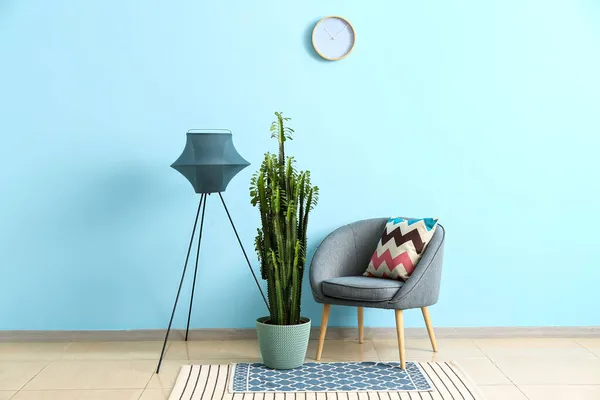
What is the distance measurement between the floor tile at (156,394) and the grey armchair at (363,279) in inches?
35.0

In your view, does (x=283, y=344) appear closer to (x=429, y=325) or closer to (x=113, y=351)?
(x=429, y=325)

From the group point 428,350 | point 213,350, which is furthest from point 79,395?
point 428,350

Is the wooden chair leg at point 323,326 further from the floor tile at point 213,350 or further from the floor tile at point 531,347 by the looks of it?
the floor tile at point 531,347

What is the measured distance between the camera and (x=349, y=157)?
4.30 metres

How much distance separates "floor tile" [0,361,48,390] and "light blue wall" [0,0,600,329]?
510mm

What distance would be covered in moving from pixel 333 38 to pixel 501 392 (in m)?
2.19

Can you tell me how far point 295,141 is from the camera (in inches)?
168

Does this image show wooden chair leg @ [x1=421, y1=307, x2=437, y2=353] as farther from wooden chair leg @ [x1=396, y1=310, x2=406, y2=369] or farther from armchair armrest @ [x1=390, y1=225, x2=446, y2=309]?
wooden chair leg @ [x1=396, y1=310, x2=406, y2=369]

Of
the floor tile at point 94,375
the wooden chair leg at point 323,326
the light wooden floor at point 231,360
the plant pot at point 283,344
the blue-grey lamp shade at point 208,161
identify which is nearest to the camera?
the light wooden floor at point 231,360

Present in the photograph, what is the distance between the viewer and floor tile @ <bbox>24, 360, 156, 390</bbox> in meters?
3.43

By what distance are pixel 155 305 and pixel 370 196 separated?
57.5 inches

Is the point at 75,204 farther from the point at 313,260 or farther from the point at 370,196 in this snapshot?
the point at 370,196

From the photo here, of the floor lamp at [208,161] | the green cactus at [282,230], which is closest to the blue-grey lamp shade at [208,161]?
the floor lamp at [208,161]

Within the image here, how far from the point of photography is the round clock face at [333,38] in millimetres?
4207
